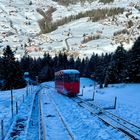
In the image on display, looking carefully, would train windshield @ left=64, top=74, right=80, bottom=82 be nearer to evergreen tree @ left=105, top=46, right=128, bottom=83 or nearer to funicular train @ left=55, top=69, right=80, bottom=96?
funicular train @ left=55, top=69, right=80, bottom=96

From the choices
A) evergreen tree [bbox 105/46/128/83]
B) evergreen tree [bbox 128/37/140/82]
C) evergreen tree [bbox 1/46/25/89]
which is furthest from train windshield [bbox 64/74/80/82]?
evergreen tree [bbox 1/46/25/89]

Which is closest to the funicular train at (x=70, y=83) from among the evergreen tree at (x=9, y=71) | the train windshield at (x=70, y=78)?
the train windshield at (x=70, y=78)

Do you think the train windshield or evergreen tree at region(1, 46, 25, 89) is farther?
evergreen tree at region(1, 46, 25, 89)

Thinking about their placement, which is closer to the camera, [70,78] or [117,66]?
[70,78]

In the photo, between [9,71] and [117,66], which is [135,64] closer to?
[117,66]

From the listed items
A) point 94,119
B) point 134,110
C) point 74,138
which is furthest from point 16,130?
point 134,110

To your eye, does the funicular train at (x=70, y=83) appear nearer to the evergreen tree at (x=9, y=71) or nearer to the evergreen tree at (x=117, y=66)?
the evergreen tree at (x=117, y=66)

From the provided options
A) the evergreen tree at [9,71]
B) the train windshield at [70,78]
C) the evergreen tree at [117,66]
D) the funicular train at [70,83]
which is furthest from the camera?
the evergreen tree at [9,71]

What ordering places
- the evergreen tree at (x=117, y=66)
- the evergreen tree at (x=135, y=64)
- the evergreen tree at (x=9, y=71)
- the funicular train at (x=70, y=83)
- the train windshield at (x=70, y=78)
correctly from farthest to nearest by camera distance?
the evergreen tree at (x=9, y=71) → the evergreen tree at (x=117, y=66) → the evergreen tree at (x=135, y=64) → the train windshield at (x=70, y=78) → the funicular train at (x=70, y=83)

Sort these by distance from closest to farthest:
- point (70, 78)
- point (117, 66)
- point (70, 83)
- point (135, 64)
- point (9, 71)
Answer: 1. point (70, 83)
2. point (70, 78)
3. point (135, 64)
4. point (117, 66)
5. point (9, 71)

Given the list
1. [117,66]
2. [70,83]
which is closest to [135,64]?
[117,66]

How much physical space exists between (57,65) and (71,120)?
125018mm

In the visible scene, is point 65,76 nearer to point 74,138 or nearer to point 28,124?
point 28,124

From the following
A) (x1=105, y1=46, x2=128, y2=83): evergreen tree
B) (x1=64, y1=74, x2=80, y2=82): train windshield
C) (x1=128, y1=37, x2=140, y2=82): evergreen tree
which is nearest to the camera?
(x1=64, y1=74, x2=80, y2=82): train windshield
